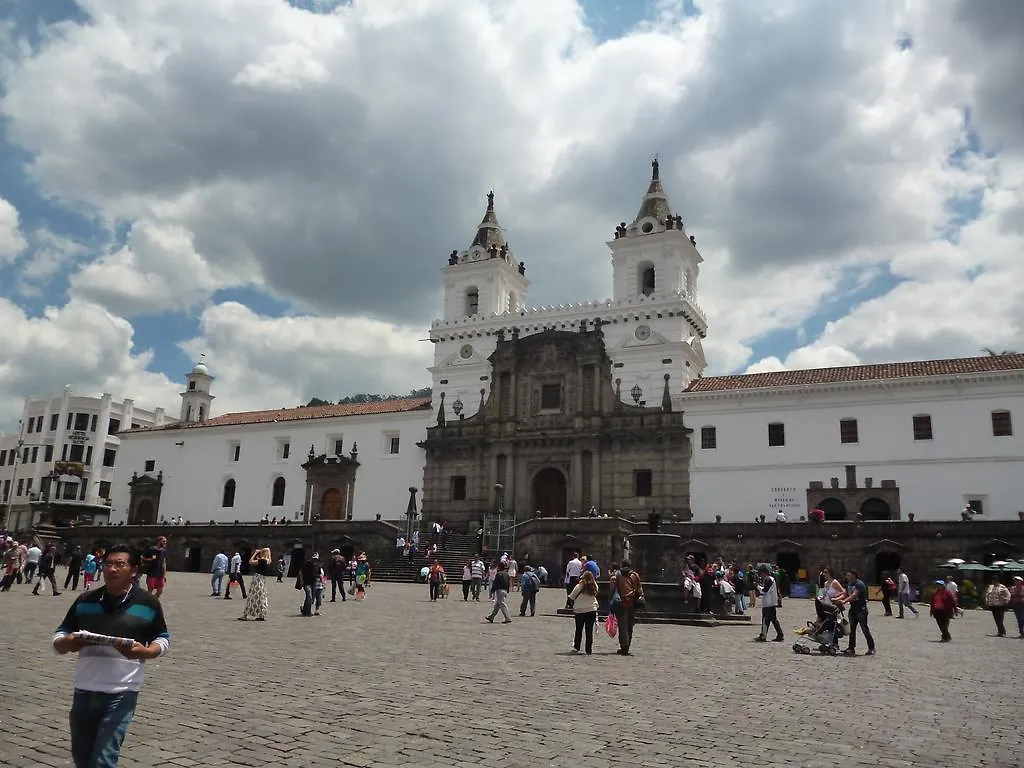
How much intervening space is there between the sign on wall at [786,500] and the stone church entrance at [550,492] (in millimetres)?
10616

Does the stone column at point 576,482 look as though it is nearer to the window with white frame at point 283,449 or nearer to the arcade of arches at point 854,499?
the arcade of arches at point 854,499

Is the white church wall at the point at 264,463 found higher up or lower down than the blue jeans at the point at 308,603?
higher up

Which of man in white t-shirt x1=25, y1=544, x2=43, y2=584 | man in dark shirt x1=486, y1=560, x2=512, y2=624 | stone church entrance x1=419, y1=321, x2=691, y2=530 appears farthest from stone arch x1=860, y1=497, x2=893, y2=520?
man in white t-shirt x1=25, y1=544, x2=43, y2=584

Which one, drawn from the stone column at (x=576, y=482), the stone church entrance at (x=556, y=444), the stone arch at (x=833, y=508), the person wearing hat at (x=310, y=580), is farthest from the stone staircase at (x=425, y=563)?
the stone arch at (x=833, y=508)

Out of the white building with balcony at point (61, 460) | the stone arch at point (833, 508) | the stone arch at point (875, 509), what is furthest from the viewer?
the white building with balcony at point (61, 460)

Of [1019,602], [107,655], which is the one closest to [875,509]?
[1019,602]

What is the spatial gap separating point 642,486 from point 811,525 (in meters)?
9.67

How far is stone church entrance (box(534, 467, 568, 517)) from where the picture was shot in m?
45.6

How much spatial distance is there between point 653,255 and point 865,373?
13.1m

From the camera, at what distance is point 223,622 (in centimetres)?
1830

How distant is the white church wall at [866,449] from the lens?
37.8 metres

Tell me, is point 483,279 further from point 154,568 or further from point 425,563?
point 154,568

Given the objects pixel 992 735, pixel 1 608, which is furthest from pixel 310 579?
pixel 992 735

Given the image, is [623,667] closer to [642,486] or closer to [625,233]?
[642,486]
